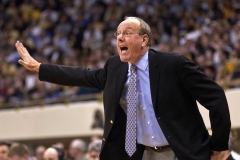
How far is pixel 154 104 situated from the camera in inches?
154

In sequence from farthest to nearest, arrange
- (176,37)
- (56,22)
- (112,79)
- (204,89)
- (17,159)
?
(56,22), (176,37), (17,159), (112,79), (204,89)

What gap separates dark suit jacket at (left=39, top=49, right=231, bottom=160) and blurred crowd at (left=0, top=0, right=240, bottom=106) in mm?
5826

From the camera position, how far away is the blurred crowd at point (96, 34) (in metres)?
10.6

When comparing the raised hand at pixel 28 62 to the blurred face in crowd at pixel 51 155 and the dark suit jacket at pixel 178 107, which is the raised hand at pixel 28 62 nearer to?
the dark suit jacket at pixel 178 107

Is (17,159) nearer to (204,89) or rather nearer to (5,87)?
(204,89)

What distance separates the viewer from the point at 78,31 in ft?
50.5

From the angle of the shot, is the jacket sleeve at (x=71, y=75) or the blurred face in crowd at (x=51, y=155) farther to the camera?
the blurred face in crowd at (x=51, y=155)

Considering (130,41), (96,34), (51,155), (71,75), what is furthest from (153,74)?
(96,34)

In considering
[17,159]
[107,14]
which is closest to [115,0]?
[107,14]

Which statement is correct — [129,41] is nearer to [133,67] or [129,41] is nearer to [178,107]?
[133,67]

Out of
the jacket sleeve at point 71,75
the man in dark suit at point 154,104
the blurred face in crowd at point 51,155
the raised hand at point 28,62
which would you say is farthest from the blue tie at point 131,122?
the blurred face in crowd at point 51,155

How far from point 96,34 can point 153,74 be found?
10769mm

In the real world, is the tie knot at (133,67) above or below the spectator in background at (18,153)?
above

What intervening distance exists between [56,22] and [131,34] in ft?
41.7
